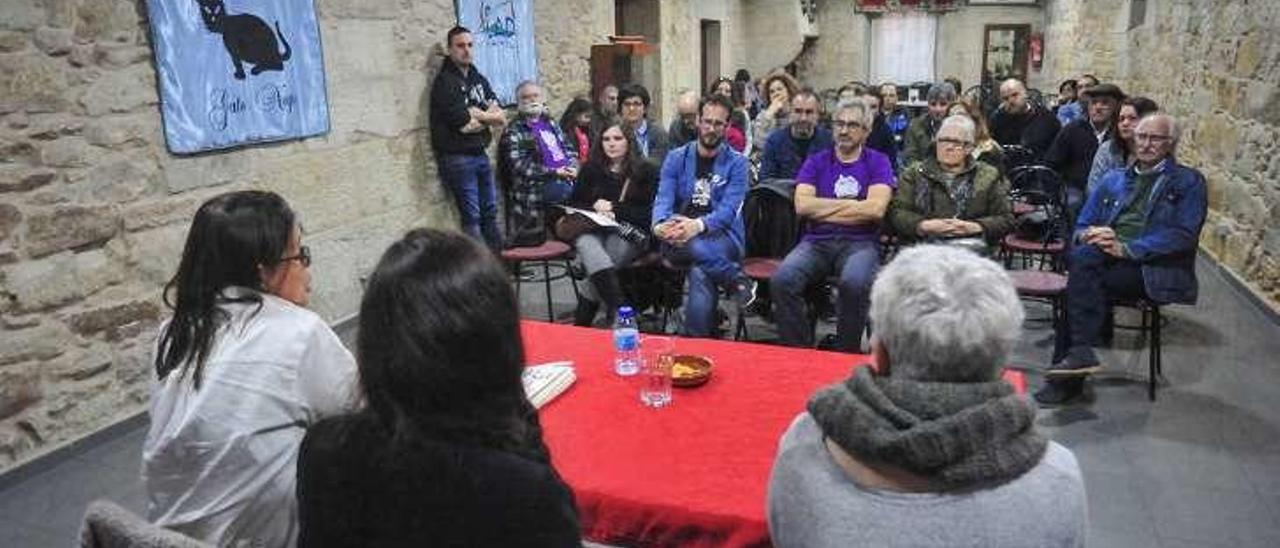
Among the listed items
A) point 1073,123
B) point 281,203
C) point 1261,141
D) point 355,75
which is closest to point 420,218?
point 355,75

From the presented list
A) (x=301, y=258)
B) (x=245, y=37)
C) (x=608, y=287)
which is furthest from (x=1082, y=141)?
(x=301, y=258)

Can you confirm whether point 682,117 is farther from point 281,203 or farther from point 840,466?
point 840,466

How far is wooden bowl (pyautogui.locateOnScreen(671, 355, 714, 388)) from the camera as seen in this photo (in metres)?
2.03

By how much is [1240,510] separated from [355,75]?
14.0 ft

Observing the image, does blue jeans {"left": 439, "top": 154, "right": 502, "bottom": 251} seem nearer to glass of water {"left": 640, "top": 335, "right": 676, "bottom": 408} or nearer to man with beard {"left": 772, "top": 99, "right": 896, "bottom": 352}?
man with beard {"left": 772, "top": 99, "right": 896, "bottom": 352}

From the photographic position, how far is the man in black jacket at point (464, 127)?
5.05 m

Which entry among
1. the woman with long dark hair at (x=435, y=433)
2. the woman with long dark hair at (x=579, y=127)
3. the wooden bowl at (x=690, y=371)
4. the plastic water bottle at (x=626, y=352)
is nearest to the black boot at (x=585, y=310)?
the plastic water bottle at (x=626, y=352)

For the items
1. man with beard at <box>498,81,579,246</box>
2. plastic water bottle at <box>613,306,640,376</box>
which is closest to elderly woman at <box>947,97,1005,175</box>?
man with beard at <box>498,81,579,246</box>

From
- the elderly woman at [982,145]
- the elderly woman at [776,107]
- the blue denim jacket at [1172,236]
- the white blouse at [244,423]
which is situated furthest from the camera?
the elderly woman at [776,107]

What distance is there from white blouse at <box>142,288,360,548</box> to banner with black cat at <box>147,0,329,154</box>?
2.29m

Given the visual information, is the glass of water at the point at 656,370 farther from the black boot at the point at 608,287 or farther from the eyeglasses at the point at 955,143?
the eyeglasses at the point at 955,143

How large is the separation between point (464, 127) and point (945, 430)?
4427mm

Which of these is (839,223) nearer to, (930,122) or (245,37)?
(930,122)

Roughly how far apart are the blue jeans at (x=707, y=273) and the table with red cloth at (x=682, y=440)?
4.51 ft
